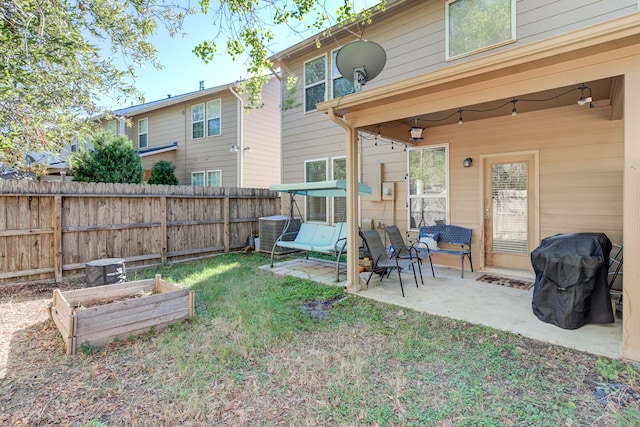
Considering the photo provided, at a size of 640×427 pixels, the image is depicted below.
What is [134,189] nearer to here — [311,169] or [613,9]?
[311,169]

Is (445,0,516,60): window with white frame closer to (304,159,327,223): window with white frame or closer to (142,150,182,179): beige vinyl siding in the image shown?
(304,159,327,223): window with white frame

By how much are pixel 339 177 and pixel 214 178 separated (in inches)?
229

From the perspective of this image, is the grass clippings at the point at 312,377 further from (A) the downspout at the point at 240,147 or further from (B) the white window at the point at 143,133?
(B) the white window at the point at 143,133

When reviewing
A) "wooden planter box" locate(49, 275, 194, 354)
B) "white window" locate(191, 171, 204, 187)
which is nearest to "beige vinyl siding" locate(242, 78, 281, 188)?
"white window" locate(191, 171, 204, 187)

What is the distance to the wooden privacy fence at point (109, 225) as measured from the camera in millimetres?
4871

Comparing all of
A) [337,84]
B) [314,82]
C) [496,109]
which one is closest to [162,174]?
[314,82]

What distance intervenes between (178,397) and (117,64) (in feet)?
16.9

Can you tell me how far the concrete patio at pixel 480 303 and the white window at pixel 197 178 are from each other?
7.11 m

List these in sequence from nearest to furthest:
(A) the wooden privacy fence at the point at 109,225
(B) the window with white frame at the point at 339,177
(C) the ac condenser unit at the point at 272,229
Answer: (A) the wooden privacy fence at the point at 109,225 < (B) the window with white frame at the point at 339,177 < (C) the ac condenser unit at the point at 272,229

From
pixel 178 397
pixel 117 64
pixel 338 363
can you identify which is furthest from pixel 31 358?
pixel 117 64

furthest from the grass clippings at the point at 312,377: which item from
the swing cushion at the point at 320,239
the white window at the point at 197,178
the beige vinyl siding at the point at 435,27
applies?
the white window at the point at 197,178

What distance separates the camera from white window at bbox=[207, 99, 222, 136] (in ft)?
36.1

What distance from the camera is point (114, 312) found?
3.06 m

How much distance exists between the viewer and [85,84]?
4.95 m
